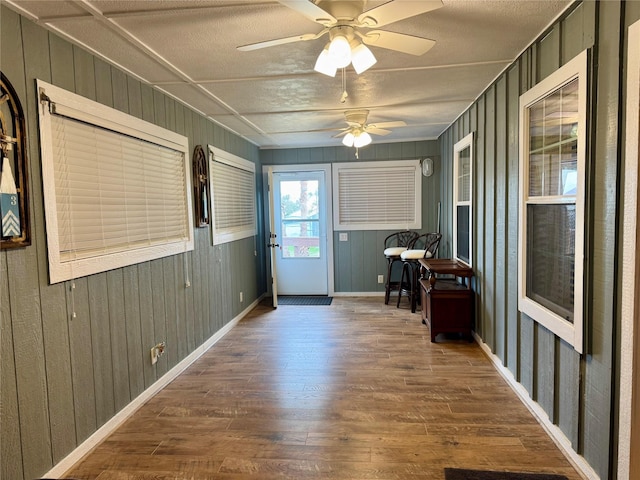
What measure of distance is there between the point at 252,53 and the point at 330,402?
2.41m

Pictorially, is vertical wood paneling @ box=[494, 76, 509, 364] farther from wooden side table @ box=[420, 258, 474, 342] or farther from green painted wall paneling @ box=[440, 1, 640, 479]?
wooden side table @ box=[420, 258, 474, 342]

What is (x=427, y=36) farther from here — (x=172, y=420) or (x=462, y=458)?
(x=172, y=420)

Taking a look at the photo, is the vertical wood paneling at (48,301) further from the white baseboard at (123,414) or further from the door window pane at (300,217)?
the door window pane at (300,217)

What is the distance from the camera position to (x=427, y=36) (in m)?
2.31

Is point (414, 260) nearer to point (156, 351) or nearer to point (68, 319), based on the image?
point (156, 351)

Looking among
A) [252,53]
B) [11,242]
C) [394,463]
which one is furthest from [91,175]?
[394,463]

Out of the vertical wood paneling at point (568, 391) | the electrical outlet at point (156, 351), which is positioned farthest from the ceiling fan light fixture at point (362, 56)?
the electrical outlet at point (156, 351)

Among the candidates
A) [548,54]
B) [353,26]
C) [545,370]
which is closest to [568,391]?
[545,370]

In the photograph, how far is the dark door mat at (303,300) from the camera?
575cm

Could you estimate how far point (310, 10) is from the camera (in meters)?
1.60

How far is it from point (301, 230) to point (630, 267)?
15.9ft

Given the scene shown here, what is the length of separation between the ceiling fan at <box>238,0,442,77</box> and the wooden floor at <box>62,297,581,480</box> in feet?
6.87

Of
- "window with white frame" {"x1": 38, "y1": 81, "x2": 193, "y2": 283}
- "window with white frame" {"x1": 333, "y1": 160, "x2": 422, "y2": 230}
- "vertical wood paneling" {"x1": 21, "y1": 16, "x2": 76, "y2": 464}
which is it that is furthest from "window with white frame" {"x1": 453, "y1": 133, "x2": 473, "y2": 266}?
"vertical wood paneling" {"x1": 21, "y1": 16, "x2": 76, "y2": 464}

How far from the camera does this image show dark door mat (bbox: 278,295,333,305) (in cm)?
575
